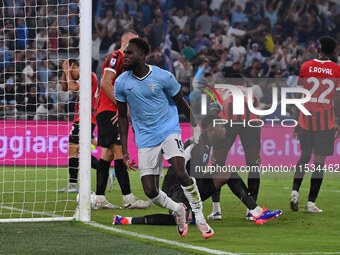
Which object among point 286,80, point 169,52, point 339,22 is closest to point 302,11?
point 339,22

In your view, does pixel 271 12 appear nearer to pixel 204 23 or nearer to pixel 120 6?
pixel 204 23

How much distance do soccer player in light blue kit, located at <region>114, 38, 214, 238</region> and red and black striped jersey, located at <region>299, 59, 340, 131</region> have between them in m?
3.51

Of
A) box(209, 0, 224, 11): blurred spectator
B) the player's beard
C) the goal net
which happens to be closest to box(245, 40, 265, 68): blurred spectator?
box(209, 0, 224, 11): blurred spectator

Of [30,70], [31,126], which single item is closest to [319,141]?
[31,126]

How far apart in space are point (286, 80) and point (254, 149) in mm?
12819

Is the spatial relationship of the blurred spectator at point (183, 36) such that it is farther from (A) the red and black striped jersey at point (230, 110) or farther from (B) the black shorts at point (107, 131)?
(A) the red and black striped jersey at point (230, 110)

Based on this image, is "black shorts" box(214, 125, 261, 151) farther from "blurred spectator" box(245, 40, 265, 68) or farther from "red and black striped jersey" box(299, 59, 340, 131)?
"blurred spectator" box(245, 40, 265, 68)

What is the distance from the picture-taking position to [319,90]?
11.1 m

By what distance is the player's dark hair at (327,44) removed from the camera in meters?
10.6

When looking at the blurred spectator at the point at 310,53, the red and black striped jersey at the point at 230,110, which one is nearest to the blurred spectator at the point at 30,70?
the blurred spectator at the point at 310,53

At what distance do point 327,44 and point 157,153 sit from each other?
12.7 feet

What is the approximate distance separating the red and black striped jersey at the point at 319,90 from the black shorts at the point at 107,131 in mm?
2640

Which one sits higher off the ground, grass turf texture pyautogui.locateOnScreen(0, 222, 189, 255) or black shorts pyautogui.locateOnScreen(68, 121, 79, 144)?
black shorts pyautogui.locateOnScreen(68, 121, 79, 144)

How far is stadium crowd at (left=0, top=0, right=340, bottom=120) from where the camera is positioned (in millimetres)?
21672
